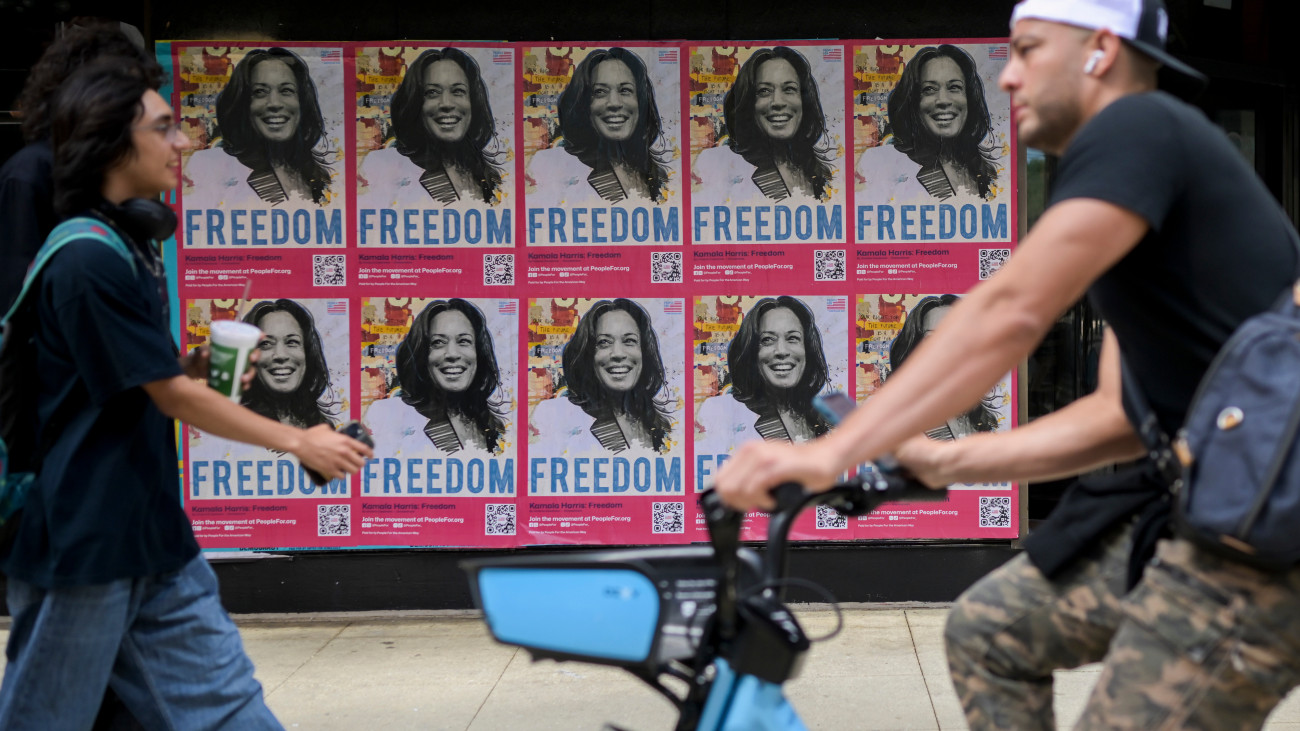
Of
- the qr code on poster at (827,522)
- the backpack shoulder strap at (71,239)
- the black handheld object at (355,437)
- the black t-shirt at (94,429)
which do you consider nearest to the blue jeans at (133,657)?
the black t-shirt at (94,429)

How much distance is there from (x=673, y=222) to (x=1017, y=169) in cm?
160

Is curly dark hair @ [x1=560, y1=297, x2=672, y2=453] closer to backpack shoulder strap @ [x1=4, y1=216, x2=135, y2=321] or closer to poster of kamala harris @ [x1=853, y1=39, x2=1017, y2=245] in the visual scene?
poster of kamala harris @ [x1=853, y1=39, x2=1017, y2=245]

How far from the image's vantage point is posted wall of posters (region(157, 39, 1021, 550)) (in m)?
5.79

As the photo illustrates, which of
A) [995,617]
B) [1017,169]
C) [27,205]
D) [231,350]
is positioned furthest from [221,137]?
[995,617]

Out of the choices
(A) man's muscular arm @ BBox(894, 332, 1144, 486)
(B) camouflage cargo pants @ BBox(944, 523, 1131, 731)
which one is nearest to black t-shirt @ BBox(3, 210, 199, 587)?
(A) man's muscular arm @ BBox(894, 332, 1144, 486)

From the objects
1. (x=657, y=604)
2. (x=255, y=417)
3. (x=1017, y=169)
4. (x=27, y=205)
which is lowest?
(x=657, y=604)

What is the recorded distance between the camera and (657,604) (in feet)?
5.90

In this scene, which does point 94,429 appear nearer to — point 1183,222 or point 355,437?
point 355,437

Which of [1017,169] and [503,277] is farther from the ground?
Answer: [1017,169]

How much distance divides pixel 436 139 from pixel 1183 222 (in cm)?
438

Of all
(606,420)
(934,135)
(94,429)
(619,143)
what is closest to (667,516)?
(606,420)

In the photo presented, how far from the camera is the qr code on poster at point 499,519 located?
591cm

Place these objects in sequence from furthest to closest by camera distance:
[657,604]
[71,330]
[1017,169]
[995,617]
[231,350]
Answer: [1017,169]
[231,350]
[71,330]
[995,617]
[657,604]

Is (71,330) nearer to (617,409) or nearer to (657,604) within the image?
(657,604)
